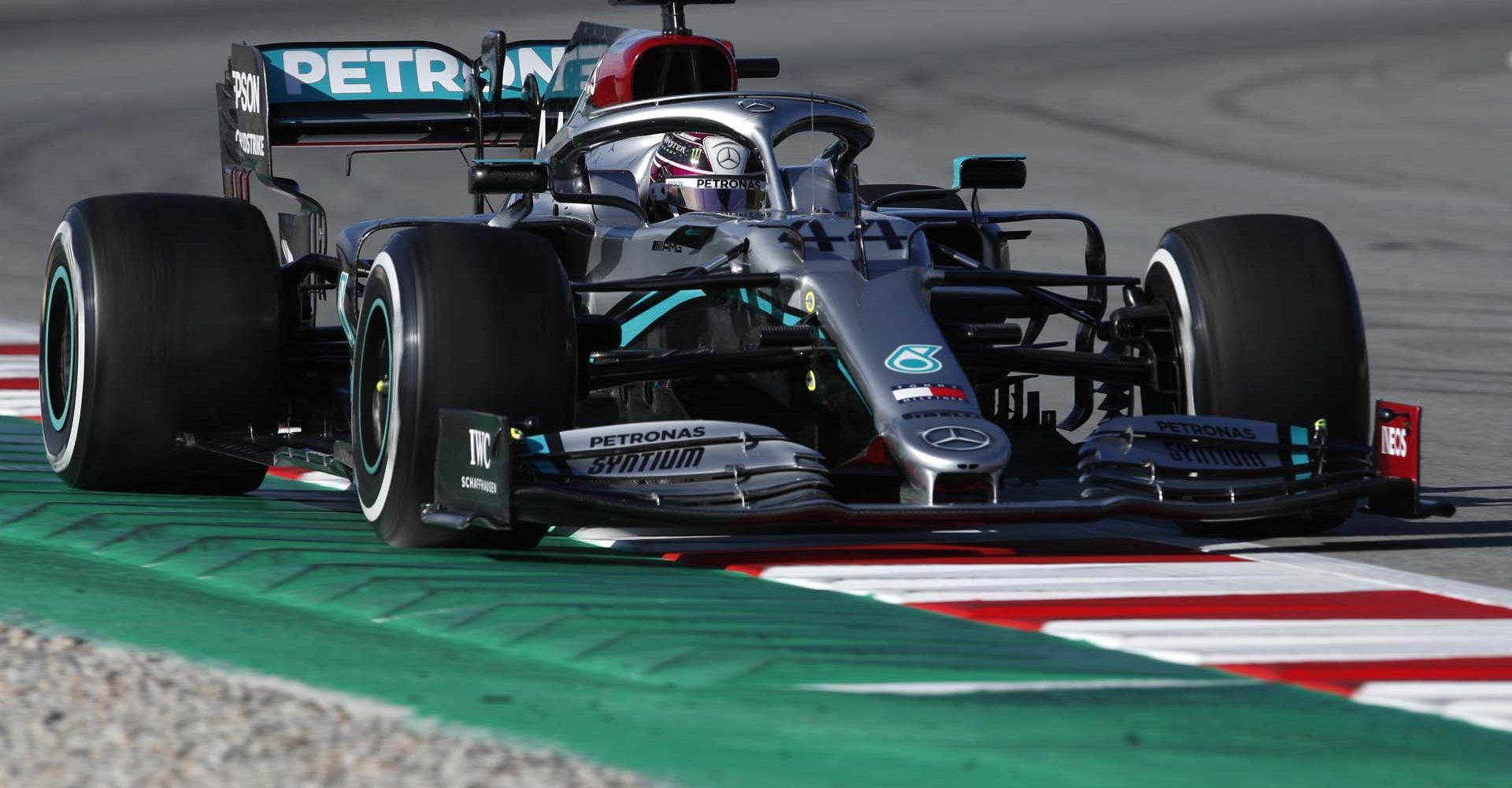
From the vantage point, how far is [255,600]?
5.55 metres

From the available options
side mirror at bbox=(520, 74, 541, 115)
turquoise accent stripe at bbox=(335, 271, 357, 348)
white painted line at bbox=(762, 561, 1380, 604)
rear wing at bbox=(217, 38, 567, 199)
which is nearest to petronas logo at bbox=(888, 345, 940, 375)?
white painted line at bbox=(762, 561, 1380, 604)

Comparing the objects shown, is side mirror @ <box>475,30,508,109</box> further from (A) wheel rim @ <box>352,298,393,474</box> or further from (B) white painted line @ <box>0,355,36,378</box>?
(B) white painted line @ <box>0,355,36,378</box>

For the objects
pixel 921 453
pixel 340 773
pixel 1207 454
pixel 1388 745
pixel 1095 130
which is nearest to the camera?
pixel 340 773

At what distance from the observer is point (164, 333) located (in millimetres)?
7281

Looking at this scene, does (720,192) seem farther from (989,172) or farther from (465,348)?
(465,348)

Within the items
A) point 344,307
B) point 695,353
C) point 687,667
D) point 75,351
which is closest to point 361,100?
point 344,307

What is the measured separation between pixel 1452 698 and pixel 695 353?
2.62 metres

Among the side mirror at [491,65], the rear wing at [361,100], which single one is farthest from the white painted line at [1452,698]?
the side mirror at [491,65]

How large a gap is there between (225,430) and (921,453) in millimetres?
2619

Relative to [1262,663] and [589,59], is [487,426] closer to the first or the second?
[1262,663]

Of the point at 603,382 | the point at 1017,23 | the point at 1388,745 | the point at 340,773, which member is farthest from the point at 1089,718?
the point at 1017,23

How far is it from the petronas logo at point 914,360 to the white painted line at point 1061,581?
57 cm

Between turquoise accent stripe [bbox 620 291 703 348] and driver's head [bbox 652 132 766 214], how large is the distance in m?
0.70

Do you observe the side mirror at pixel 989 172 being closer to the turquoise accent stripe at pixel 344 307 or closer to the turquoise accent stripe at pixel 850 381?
the turquoise accent stripe at pixel 850 381
